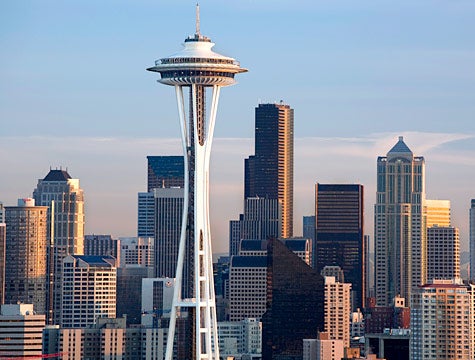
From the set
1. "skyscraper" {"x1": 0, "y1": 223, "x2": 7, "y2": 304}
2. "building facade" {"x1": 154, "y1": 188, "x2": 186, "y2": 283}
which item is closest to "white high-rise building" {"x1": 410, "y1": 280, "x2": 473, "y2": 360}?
"skyscraper" {"x1": 0, "y1": 223, "x2": 7, "y2": 304}

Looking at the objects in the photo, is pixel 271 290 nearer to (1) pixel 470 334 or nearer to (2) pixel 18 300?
(2) pixel 18 300

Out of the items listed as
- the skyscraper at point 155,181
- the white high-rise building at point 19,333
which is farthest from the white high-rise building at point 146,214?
the white high-rise building at point 19,333

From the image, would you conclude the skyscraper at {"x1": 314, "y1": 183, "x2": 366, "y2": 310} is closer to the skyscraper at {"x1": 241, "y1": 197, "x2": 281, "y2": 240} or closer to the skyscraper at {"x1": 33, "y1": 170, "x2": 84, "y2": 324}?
the skyscraper at {"x1": 241, "y1": 197, "x2": 281, "y2": 240}

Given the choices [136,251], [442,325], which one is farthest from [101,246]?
[442,325]

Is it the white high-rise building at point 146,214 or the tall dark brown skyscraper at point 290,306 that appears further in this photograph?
the white high-rise building at point 146,214

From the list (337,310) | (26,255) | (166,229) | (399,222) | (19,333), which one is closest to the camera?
(19,333)

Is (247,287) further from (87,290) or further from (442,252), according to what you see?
(442,252)

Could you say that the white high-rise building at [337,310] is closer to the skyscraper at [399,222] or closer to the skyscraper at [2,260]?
the skyscraper at [399,222]

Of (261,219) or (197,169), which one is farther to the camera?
(261,219)
